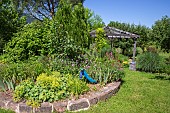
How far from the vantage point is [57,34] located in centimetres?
682

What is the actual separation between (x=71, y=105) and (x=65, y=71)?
1.84 m

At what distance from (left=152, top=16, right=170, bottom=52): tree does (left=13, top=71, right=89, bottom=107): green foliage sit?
15.0 metres

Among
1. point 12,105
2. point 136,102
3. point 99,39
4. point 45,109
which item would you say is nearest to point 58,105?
point 45,109

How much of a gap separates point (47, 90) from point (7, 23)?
5.56 metres

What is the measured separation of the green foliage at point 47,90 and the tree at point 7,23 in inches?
190

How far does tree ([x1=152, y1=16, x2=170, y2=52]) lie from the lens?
17862mm

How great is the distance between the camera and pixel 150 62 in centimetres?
1077

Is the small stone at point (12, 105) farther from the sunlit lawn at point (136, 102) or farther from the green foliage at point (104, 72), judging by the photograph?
the green foliage at point (104, 72)

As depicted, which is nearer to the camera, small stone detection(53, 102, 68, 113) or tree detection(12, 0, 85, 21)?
small stone detection(53, 102, 68, 113)

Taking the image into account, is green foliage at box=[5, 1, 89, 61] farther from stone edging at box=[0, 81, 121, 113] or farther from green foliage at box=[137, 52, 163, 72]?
green foliage at box=[137, 52, 163, 72]

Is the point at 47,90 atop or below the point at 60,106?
atop

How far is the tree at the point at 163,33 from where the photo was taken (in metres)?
17.9

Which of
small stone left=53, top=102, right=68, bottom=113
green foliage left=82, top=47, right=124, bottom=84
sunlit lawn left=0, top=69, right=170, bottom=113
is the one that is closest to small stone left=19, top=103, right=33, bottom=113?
sunlit lawn left=0, top=69, right=170, bottom=113

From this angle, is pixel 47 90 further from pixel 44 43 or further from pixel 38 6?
pixel 38 6
